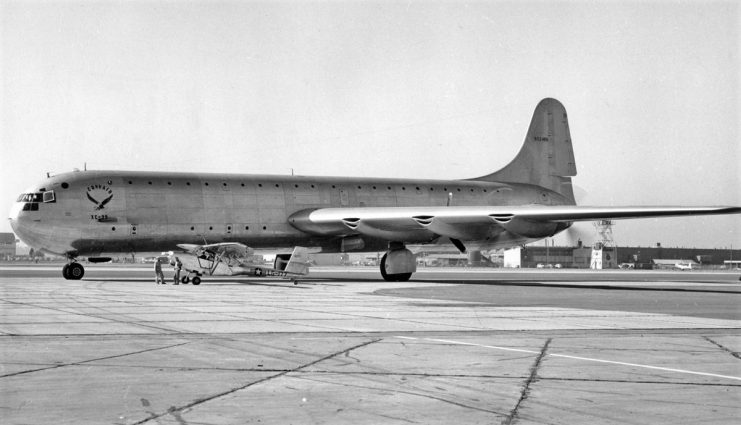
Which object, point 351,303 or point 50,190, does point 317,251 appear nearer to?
point 50,190

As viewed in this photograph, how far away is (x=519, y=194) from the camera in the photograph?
4278 centimetres

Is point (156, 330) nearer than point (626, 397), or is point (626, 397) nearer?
point (626, 397)

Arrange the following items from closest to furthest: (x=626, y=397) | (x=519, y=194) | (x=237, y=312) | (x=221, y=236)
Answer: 1. (x=626, y=397)
2. (x=237, y=312)
3. (x=221, y=236)
4. (x=519, y=194)

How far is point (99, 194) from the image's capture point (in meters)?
32.6

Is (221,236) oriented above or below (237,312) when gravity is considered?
above

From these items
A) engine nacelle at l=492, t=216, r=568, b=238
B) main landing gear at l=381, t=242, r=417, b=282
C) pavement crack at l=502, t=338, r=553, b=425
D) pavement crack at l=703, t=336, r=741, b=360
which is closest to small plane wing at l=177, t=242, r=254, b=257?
main landing gear at l=381, t=242, r=417, b=282

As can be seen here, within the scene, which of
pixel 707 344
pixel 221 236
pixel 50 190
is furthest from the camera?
pixel 221 236

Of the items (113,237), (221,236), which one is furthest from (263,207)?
(113,237)

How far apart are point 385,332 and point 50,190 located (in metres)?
22.4

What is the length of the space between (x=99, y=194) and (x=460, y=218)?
1434cm

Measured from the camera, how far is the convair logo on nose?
107 ft

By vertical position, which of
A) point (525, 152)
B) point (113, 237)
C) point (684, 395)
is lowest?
point (684, 395)

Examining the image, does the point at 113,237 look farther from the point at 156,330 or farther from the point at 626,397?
the point at 626,397

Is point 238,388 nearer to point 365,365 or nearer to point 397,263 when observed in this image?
point 365,365
